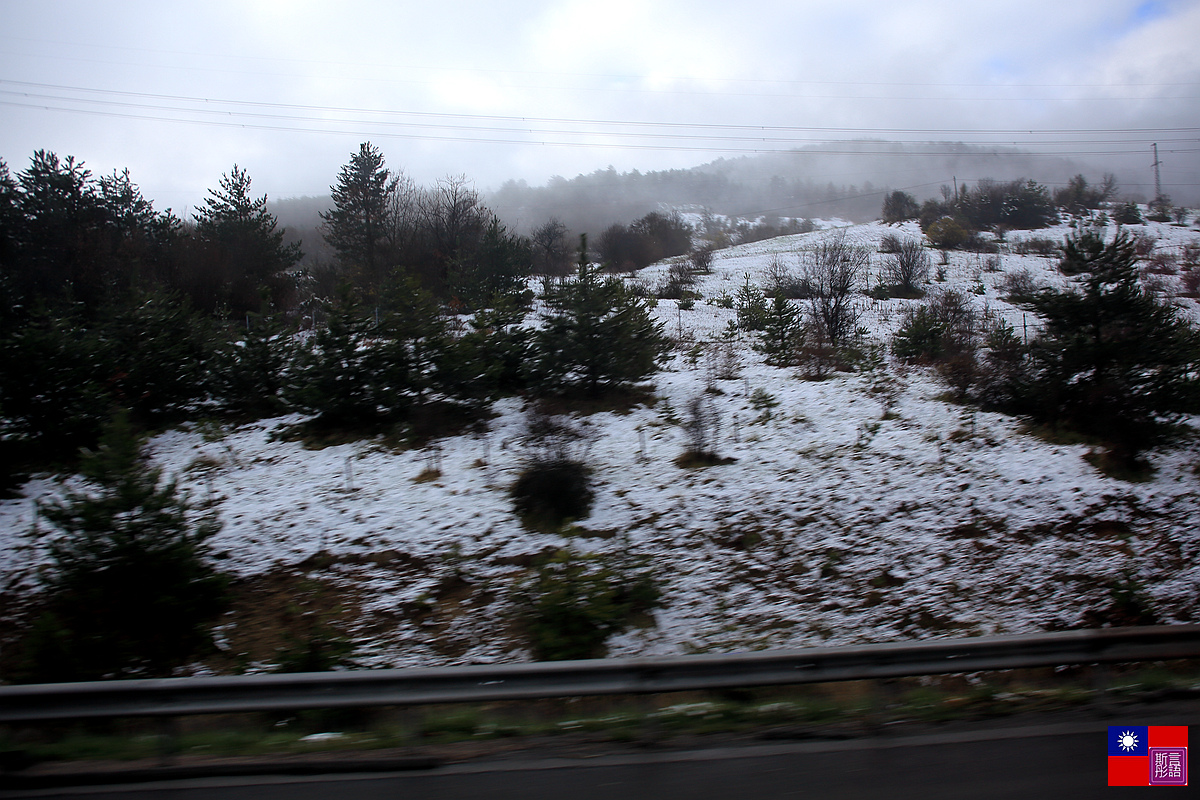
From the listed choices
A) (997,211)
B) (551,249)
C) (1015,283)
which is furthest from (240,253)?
(997,211)

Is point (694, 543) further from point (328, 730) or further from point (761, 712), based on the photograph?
point (328, 730)

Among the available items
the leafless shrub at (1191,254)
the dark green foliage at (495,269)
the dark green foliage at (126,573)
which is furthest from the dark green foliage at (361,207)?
the leafless shrub at (1191,254)

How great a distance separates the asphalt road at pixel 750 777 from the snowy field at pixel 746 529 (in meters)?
3.44

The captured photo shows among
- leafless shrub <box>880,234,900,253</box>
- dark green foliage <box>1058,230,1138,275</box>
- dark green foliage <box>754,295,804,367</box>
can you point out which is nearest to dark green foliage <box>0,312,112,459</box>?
dark green foliage <box>754,295,804,367</box>

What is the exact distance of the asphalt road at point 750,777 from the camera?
3303 mm

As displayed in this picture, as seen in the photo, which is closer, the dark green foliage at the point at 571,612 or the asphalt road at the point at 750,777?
the asphalt road at the point at 750,777

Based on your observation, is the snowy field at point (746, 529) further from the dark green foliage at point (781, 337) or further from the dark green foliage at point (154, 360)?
the dark green foliage at point (781, 337)

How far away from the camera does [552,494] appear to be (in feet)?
32.4

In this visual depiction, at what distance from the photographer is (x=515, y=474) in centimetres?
1119

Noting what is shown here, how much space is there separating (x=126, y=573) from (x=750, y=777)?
276 inches

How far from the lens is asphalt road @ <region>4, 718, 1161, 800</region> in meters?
3.30

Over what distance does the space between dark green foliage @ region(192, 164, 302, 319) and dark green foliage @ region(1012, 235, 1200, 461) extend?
26.2m

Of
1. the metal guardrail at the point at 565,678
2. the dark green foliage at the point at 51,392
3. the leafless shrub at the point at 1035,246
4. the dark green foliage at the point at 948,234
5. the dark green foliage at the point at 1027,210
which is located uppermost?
the dark green foliage at the point at 1027,210

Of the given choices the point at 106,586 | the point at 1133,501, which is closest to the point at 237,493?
the point at 106,586
